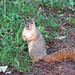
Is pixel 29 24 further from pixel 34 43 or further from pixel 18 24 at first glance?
pixel 18 24

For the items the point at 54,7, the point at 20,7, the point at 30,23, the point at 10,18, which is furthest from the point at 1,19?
the point at 54,7

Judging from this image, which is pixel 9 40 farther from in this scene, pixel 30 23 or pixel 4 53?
pixel 30 23

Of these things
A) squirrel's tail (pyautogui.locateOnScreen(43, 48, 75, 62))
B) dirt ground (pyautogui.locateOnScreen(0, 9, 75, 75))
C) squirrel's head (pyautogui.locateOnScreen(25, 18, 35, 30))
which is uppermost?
squirrel's head (pyautogui.locateOnScreen(25, 18, 35, 30))

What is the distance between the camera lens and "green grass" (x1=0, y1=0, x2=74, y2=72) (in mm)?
3984

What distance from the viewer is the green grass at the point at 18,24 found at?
3.98m

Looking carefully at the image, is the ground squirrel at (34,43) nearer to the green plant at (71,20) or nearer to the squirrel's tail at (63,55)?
the squirrel's tail at (63,55)

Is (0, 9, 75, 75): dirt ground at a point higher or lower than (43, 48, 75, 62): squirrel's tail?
lower

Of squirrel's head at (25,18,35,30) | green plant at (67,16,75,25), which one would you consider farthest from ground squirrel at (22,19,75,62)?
green plant at (67,16,75,25)


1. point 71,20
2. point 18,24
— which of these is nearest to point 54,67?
point 18,24

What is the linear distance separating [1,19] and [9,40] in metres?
0.98

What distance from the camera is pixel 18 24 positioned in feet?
17.0

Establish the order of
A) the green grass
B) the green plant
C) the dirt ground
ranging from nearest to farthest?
the dirt ground
the green grass
the green plant

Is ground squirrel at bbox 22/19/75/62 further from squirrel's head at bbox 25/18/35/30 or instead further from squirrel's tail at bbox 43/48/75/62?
squirrel's tail at bbox 43/48/75/62

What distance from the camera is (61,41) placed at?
16.2ft
